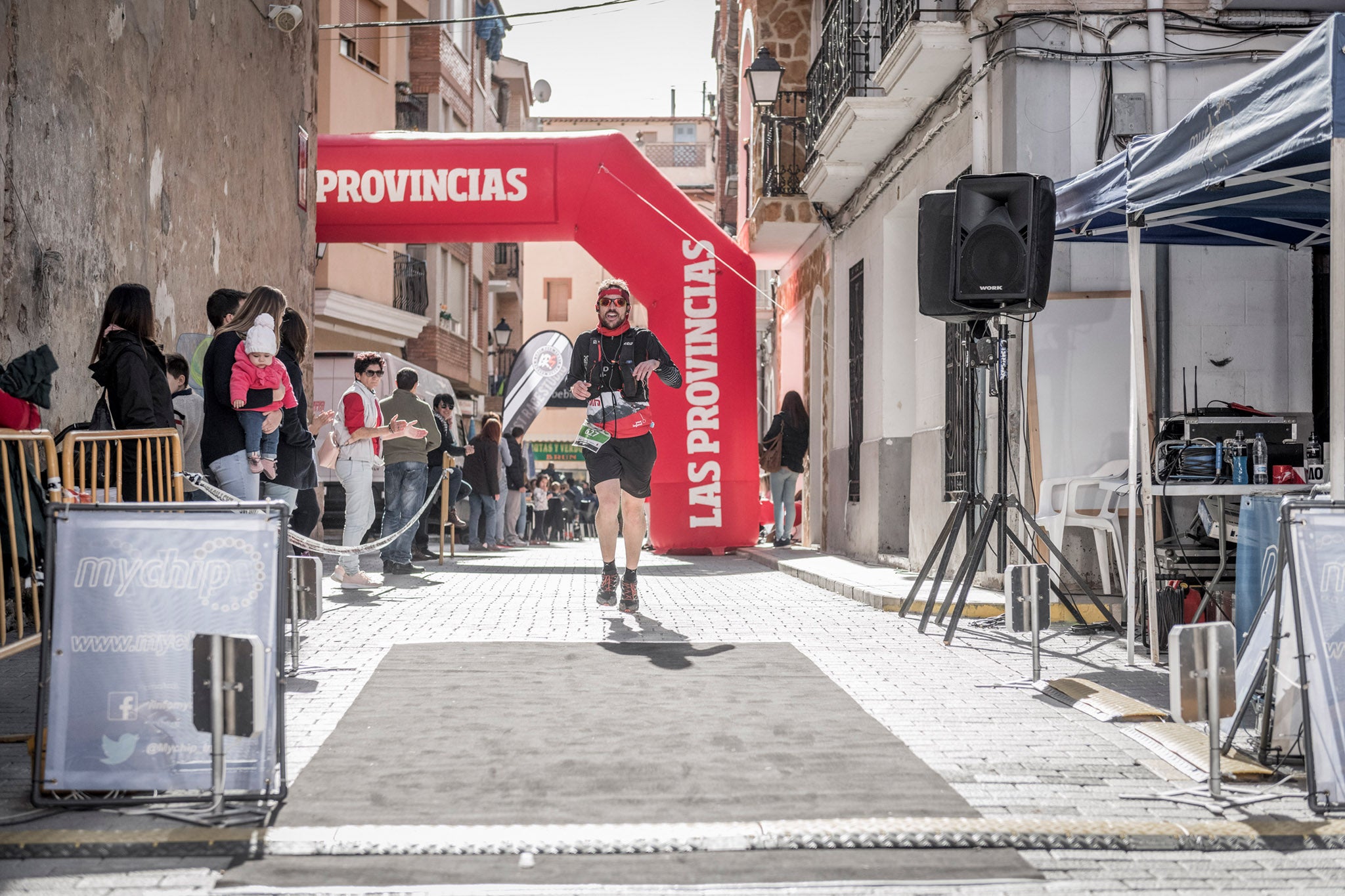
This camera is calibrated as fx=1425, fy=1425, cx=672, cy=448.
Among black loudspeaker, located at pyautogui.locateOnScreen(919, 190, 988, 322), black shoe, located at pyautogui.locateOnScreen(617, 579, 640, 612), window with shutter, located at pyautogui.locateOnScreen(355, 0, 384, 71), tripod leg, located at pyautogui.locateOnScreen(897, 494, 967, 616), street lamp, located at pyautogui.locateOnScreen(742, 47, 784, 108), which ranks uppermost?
window with shutter, located at pyautogui.locateOnScreen(355, 0, 384, 71)

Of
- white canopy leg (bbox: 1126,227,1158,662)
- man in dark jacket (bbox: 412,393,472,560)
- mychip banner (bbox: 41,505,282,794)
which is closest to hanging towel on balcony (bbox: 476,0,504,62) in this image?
man in dark jacket (bbox: 412,393,472,560)

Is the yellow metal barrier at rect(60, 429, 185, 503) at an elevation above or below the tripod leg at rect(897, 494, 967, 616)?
above

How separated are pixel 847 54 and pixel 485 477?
25.9 feet

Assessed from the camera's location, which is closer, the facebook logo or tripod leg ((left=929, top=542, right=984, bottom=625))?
the facebook logo

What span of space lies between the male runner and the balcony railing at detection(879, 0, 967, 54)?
3.84 metres

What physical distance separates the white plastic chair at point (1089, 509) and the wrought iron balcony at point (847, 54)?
18.1 feet

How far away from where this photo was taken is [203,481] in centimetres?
710

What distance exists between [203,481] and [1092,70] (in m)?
6.59

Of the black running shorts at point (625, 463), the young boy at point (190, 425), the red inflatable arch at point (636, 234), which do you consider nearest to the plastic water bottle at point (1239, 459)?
the black running shorts at point (625, 463)

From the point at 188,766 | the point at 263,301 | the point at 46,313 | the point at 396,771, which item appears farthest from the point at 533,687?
the point at 46,313

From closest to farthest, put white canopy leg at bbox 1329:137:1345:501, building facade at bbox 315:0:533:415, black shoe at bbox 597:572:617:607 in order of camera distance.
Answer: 1. white canopy leg at bbox 1329:137:1345:501
2. black shoe at bbox 597:572:617:607
3. building facade at bbox 315:0:533:415

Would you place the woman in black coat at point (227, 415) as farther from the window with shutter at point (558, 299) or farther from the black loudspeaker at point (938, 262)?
the window with shutter at point (558, 299)

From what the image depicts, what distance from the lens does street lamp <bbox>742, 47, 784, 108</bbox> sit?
1723 centimetres

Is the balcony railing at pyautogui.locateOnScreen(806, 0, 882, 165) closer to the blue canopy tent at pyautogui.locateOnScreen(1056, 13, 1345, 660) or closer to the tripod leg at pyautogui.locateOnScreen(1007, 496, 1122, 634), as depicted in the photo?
the blue canopy tent at pyautogui.locateOnScreen(1056, 13, 1345, 660)
